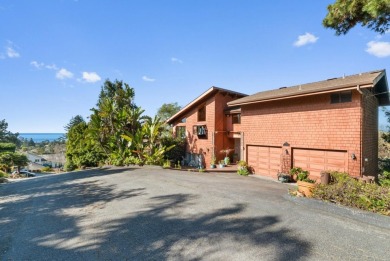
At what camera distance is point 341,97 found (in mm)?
11711

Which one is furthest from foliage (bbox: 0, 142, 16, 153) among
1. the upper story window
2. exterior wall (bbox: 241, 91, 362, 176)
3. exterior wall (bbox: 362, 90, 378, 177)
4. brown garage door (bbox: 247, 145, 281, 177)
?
exterior wall (bbox: 362, 90, 378, 177)

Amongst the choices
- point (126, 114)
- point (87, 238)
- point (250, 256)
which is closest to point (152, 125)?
point (126, 114)

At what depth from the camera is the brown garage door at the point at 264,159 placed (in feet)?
48.0

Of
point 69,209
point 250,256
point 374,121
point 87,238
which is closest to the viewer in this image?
point 250,256

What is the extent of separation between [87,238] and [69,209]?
9.83 feet

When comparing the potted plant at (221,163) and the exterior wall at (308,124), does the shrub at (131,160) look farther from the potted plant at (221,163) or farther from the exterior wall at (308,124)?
the exterior wall at (308,124)

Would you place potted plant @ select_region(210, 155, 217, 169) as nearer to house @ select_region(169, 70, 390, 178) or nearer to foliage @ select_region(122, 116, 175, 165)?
house @ select_region(169, 70, 390, 178)

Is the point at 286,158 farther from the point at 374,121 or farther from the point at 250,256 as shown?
the point at 250,256

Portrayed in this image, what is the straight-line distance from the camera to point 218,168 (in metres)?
19.3

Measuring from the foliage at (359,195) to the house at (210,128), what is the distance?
12.2 meters

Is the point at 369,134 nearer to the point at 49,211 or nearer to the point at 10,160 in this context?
the point at 49,211

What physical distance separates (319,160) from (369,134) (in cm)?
334

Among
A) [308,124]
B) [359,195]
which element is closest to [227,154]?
[308,124]

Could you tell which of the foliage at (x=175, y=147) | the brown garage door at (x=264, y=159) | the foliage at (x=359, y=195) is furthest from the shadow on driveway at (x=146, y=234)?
the foliage at (x=175, y=147)
